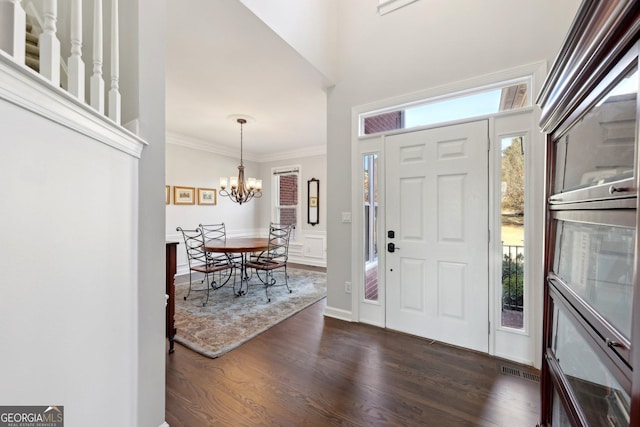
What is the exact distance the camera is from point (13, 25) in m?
0.65

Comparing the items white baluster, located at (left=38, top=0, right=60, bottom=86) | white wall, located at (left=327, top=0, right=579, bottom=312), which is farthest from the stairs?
white wall, located at (left=327, top=0, right=579, bottom=312)

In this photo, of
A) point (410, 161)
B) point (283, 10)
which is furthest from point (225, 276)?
point (283, 10)

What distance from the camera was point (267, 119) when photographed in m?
4.30

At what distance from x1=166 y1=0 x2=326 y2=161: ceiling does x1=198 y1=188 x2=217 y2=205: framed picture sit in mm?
1047

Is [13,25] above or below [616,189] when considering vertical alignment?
above

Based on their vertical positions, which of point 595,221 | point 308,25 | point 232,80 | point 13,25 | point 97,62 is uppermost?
point 308,25

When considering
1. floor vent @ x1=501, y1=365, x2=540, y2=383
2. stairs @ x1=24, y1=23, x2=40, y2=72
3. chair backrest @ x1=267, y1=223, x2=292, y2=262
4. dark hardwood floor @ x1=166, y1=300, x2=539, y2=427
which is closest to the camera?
stairs @ x1=24, y1=23, x2=40, y2=72

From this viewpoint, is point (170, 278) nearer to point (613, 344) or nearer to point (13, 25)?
point (13, 25)

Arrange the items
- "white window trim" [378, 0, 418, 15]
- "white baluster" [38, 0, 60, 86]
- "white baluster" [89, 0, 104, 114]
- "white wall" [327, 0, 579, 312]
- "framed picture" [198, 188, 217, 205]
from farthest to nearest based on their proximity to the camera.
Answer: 1. "framed picture" [198, 188, 217, 205]
2. "white window trim" [378, 0, 418, 15]
3. "white wall" [327, 0, 579, 312]
4. "white baluster" [89, 0, 104, 114]
5. "white baluster" [38, 0, 60, 86]

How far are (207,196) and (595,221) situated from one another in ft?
19.6

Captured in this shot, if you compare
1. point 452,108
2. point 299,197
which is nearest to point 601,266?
point 452,108

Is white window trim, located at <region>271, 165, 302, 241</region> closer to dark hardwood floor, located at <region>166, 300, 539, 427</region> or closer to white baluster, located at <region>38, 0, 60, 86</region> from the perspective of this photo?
dark hardwood floor, located at <region>166, 300, 539, 427</region>

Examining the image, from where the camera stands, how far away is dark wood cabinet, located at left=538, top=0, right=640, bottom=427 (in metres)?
0.65

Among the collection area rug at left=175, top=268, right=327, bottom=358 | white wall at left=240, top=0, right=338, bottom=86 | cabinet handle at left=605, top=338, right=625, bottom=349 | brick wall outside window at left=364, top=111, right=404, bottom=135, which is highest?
white wall at left=240, top=0, right=338, bottom=86
